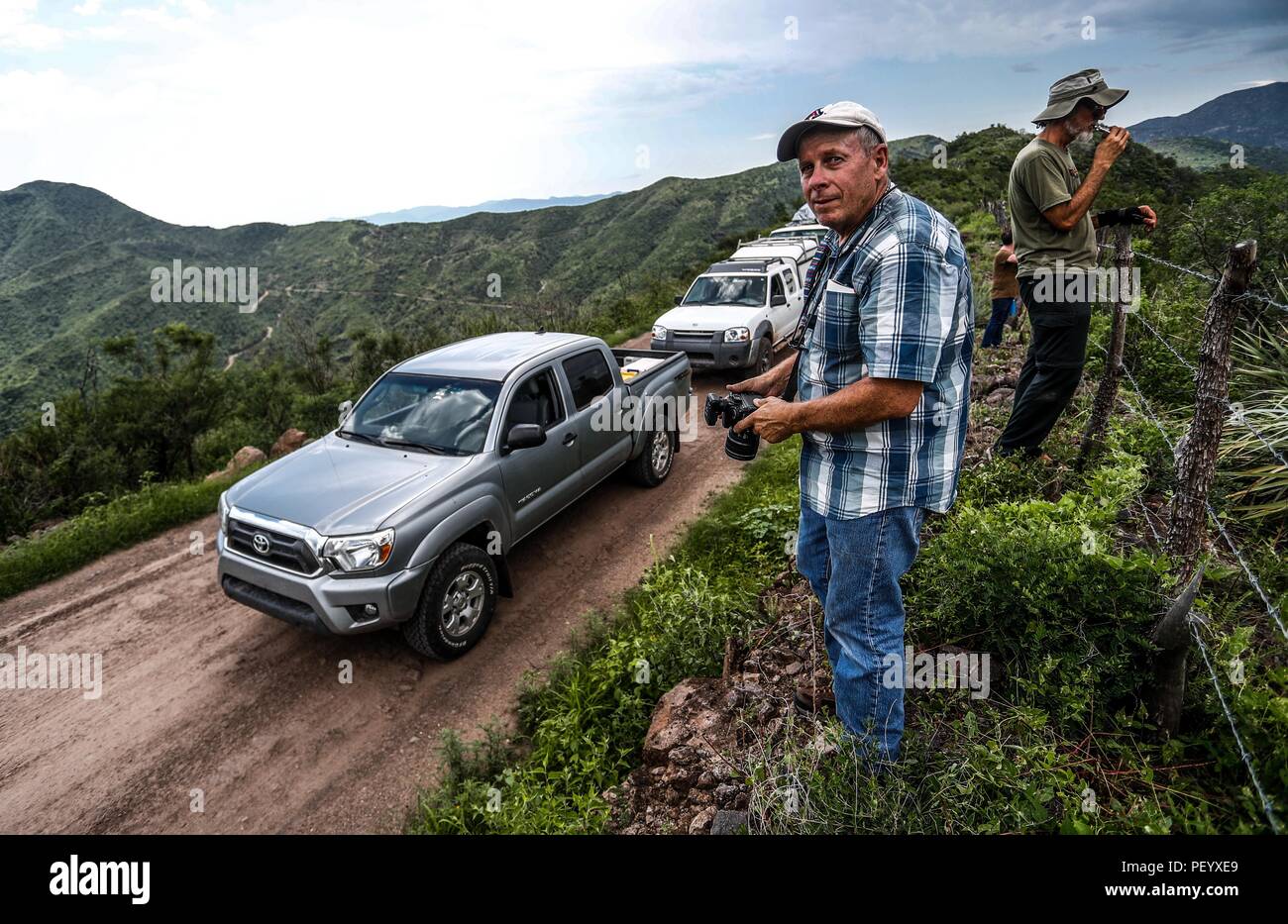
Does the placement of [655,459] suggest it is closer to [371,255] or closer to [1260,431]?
[1260,431]

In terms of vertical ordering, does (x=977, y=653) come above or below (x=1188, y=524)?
below

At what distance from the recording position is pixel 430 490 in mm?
4262

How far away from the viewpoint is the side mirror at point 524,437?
15.2 feet

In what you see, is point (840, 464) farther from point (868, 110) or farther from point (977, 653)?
point (977, 653)

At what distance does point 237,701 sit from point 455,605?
157cm

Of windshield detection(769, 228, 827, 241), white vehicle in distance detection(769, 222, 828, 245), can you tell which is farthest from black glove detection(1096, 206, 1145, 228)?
windshield detection(769, 228, 827, 241)

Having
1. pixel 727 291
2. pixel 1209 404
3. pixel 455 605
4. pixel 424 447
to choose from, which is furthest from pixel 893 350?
pixel 727 291

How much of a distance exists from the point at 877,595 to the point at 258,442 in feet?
38.7

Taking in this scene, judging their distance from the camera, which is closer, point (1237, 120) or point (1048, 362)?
point (1048, 362)

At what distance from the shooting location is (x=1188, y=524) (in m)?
2.67

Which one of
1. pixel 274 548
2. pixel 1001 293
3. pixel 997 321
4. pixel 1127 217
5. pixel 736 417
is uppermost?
pixel 1127 217

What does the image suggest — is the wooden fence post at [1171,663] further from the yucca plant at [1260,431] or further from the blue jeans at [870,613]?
the yucca plant at [1260,431]

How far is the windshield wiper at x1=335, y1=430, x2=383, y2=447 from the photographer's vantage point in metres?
4.94

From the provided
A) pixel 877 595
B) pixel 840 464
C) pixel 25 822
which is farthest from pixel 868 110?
pixel 25 822
